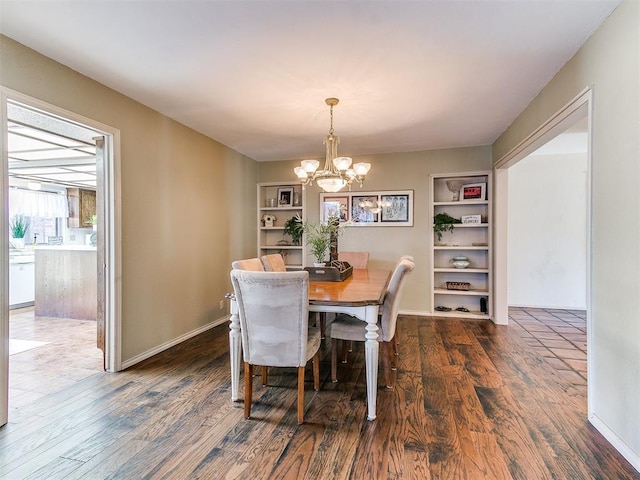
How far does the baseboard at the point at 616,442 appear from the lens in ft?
5.44

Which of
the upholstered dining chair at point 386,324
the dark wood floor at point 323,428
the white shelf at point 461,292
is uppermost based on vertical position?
the upholstered dining chair at point 386,324

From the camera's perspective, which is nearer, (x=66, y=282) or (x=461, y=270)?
(x=66, y=282)

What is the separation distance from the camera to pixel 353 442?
6.15 feet

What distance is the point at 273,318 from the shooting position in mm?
2000

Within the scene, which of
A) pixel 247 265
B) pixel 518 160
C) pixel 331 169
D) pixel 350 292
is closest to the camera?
pixel 350 292

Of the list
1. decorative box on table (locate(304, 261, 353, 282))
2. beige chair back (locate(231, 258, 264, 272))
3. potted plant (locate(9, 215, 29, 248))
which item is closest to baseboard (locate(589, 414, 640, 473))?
decorative box on table (locate(304, 261, 353, 282))

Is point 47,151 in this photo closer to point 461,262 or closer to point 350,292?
point 350,292

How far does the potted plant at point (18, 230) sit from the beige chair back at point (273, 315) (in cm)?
605

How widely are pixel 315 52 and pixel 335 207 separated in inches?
124

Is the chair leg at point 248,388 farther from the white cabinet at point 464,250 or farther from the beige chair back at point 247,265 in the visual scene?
the white cabinet at point 464,250

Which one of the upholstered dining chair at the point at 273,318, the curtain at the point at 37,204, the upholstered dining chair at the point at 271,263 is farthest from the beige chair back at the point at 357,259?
the curtain at the point at 37,204

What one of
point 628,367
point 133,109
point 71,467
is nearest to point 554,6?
point 628,367

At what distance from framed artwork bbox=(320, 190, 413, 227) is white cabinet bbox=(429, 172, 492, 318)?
0.42 m

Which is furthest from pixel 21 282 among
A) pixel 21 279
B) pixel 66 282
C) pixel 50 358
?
pixel 50 358
